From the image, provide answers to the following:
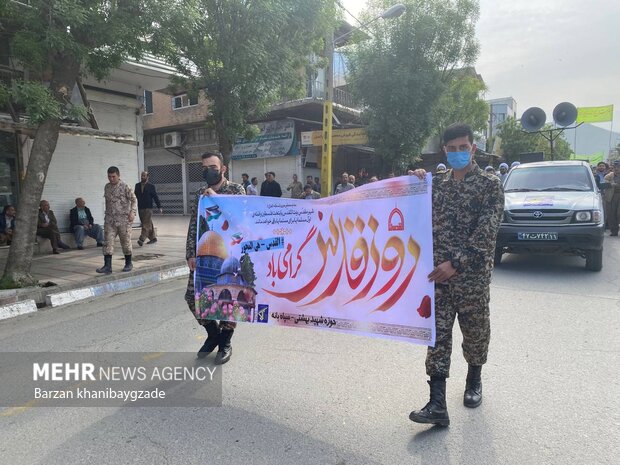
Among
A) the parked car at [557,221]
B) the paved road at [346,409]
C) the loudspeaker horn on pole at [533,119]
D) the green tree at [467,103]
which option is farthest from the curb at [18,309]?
the green tree at [467,103]

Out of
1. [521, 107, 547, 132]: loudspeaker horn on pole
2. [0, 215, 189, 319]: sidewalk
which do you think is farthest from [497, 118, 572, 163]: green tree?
[0, 215, 189, 319]: sidewalk

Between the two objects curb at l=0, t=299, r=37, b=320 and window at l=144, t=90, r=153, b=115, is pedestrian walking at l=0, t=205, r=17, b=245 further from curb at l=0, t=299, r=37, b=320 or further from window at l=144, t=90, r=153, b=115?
window at l=144, t=90, r=153, b=115

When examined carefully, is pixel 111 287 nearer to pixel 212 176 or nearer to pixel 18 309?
pixel 18 309

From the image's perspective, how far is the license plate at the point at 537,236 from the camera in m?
6.68

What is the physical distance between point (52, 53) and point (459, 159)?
20.9 ft

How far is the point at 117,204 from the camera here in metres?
7.30

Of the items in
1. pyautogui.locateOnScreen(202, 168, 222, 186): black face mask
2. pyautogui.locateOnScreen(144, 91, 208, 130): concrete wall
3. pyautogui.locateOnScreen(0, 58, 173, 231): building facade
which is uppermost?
pyautogui.locateOnScreen(144, 91, 208, 130): concrete wall

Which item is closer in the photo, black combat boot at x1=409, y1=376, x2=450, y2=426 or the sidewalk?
black combat boot at x1=409, y1=376, x2=450, y2=426

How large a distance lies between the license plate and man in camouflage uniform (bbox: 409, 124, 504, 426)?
4.65 meters

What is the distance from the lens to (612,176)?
1147cm

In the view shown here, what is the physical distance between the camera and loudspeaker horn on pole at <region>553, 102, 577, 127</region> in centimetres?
1363

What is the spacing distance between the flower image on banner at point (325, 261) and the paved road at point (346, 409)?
583 mm

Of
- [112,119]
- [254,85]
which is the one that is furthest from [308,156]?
[254,85]

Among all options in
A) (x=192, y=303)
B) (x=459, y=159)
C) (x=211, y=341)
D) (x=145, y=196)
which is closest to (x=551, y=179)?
(x=459, y=159)
